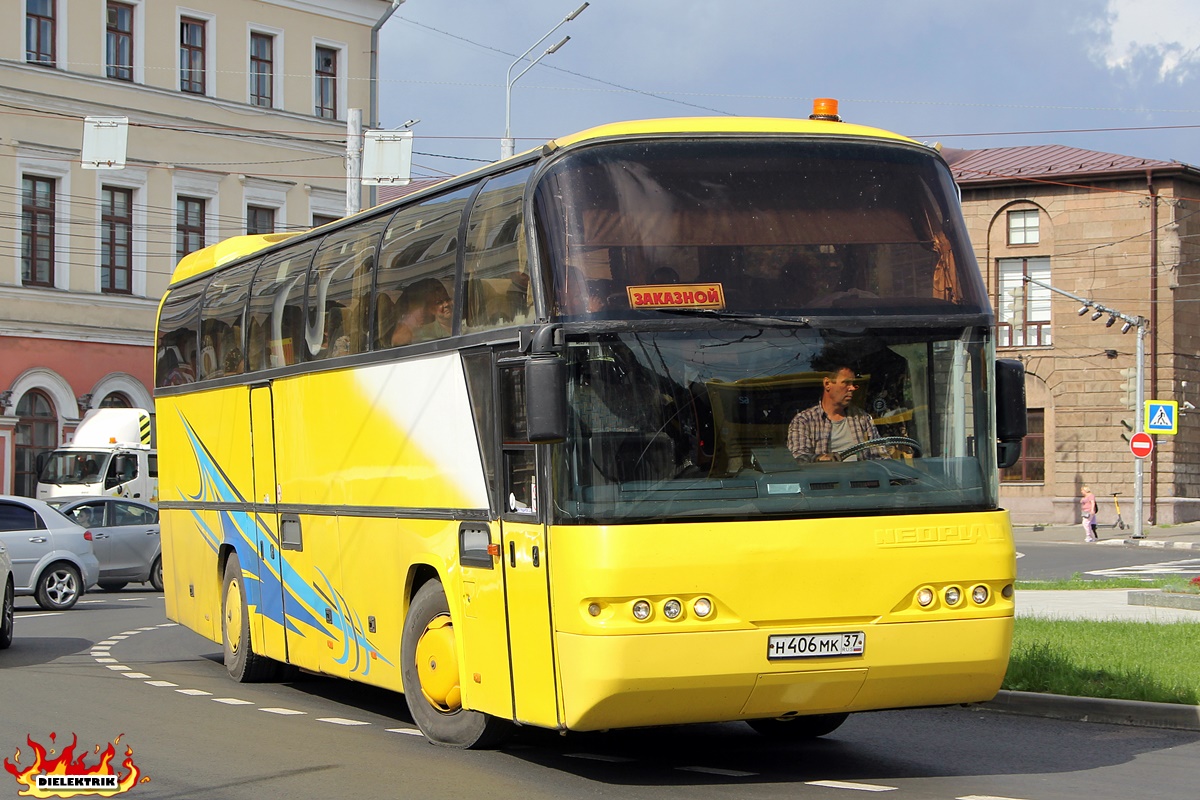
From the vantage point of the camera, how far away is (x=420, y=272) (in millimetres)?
10594

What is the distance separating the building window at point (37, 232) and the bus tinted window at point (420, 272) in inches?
1303

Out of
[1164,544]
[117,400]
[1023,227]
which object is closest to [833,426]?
[117,400]

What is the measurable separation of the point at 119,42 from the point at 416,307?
36266 millimetres

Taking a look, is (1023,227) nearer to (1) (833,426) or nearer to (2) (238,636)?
(2) (238,636)

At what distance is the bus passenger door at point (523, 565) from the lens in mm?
8695

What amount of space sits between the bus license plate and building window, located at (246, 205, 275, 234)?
40.0 metres

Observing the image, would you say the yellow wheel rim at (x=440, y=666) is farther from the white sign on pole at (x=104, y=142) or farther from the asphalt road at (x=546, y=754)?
the white sign on pole at (x=104, y=142)

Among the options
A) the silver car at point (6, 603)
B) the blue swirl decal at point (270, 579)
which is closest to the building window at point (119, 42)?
the silver car at point (6, 603)

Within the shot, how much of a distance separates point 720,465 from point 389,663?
11.4 ft

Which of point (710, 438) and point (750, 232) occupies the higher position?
point (750, 232)

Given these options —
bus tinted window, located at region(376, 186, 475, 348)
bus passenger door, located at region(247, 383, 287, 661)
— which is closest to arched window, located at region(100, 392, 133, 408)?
bus passenger door, located at region(247, 383, 287, 661)

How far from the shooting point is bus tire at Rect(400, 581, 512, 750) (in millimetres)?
9914

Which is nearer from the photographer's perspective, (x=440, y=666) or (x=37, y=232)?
(x=440, y=666)

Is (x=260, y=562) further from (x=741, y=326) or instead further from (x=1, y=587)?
(x=741, y=326)
